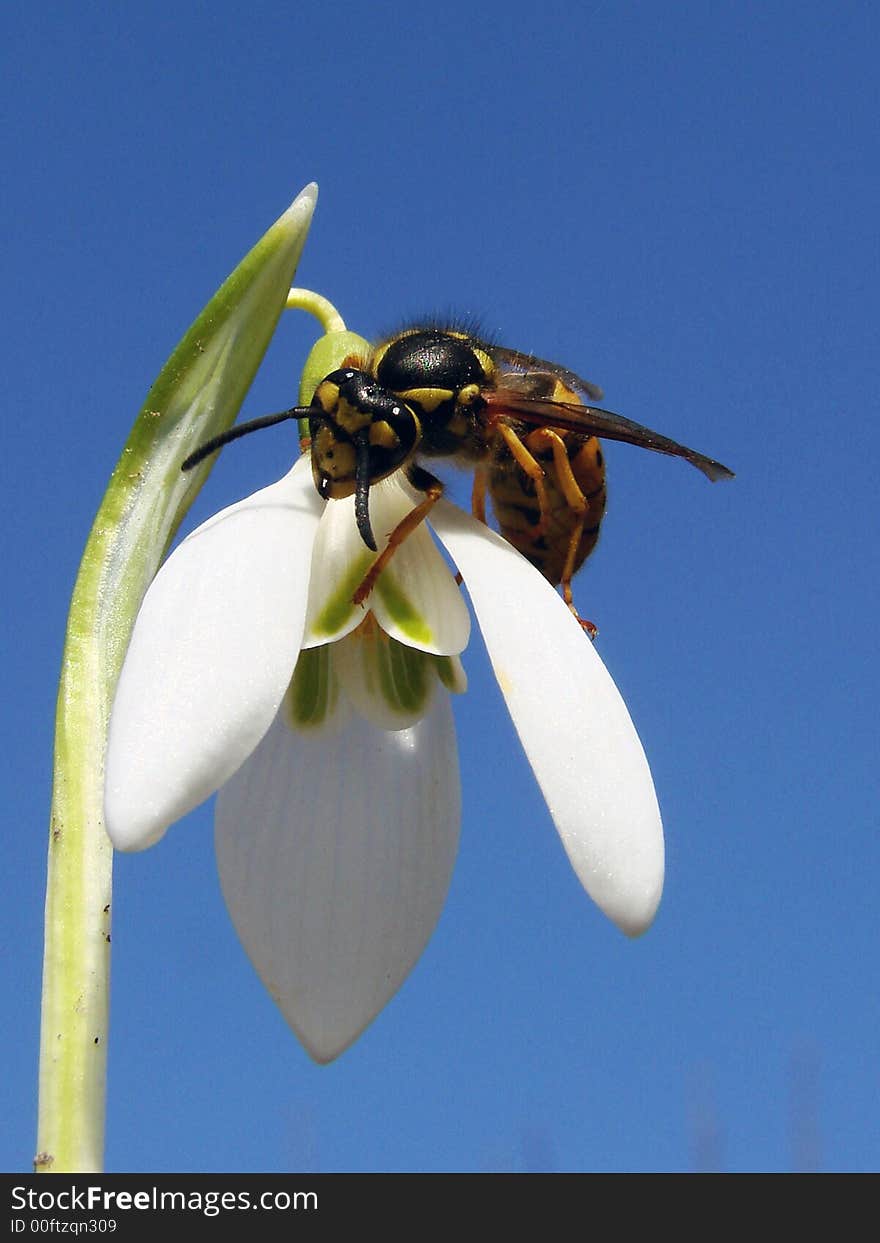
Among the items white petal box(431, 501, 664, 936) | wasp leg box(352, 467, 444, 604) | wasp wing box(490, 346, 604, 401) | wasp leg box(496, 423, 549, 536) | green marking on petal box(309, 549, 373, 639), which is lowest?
white petal box(431, 501, 664, 936)

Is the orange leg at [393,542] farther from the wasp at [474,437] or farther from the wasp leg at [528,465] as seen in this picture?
the wasp leg at [528,465]

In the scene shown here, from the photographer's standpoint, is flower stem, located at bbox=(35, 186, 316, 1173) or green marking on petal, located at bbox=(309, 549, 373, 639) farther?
green marking on petal, located at bbox=(309, 549, 373, 639)

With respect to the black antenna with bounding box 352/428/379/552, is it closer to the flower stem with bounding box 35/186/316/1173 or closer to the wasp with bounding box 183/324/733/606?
the wasp with bounding box 183/324/733/606

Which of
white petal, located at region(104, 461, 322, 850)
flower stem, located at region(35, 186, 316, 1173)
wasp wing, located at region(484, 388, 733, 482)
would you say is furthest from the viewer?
wasp wing, located at region(484, 388, 733, 482)

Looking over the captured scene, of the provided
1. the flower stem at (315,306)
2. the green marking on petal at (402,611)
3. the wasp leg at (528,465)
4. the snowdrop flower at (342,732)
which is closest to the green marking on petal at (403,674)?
the snowdrop flower at (342,732)

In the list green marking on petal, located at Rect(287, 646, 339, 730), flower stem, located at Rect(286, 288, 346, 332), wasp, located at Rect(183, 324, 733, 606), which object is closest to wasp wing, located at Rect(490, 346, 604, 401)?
wasp, located at Rect(183, 324, 733, 606)
